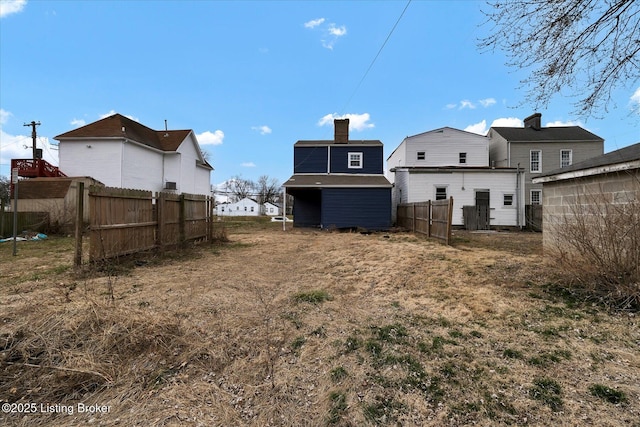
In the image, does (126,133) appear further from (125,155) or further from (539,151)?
(539,151)

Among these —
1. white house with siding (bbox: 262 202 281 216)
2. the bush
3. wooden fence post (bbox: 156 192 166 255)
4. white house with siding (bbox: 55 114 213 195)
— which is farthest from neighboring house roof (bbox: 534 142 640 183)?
white house with siding (bbox: 262 202 281 216)

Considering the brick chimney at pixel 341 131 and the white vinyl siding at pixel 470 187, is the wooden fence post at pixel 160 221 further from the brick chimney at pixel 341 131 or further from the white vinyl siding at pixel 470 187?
the white vinyl siding at pixel 470 187

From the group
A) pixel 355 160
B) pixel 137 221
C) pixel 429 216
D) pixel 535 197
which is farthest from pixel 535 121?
pixel 137 221

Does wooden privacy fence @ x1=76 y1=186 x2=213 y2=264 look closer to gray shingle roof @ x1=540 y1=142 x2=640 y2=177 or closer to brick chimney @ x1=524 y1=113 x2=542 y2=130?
gray shingle roof @ x1=540 y1=142 x2=640 y2=177

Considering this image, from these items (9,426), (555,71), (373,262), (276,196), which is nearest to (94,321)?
(9,426)

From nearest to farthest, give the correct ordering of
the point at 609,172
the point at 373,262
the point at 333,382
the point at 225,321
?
the point at 333,382, the point at 225,321, the point at 609,172, the point at 373,262

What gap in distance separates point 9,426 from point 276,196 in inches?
3321

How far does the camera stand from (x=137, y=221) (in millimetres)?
7848

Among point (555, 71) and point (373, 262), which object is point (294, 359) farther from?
point (555, 71)

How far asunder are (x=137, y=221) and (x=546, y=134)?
2723 centimetres

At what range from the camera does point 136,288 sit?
534 cm

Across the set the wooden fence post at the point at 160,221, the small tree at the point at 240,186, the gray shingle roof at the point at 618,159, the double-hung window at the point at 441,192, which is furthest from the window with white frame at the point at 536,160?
the small tree at the point at 240,186

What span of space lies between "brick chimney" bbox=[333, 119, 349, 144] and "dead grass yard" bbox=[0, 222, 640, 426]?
16657 millimetres

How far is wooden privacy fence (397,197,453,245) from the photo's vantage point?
11.1 meters
